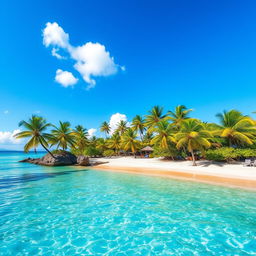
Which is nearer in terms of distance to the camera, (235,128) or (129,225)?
(129,225)

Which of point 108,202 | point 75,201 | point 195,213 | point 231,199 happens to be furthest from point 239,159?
point 75,201

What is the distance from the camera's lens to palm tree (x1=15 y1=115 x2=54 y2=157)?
24734mm

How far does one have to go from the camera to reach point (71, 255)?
12.7 feet

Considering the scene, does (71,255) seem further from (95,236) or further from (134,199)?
(134,199)

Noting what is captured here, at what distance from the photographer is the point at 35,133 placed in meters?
25.4

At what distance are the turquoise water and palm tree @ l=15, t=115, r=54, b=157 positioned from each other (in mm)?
18648

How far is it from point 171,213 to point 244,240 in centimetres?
256

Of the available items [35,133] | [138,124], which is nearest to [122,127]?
[138,124]

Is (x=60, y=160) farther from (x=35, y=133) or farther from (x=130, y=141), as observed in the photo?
(x=130, y=141)

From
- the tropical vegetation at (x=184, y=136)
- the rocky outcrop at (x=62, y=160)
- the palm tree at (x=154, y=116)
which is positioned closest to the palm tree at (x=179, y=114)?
the tropical vegetation at (x=184, y=136)

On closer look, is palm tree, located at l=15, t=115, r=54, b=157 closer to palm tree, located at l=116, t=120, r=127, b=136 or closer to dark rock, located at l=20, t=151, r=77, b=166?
dark rock, located at l=20, t=151, r=77, b=166

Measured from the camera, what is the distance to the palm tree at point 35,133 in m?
24.7

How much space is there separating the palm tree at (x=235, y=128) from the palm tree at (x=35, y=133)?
2872 centimetres

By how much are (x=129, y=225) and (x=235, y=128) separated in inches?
807
